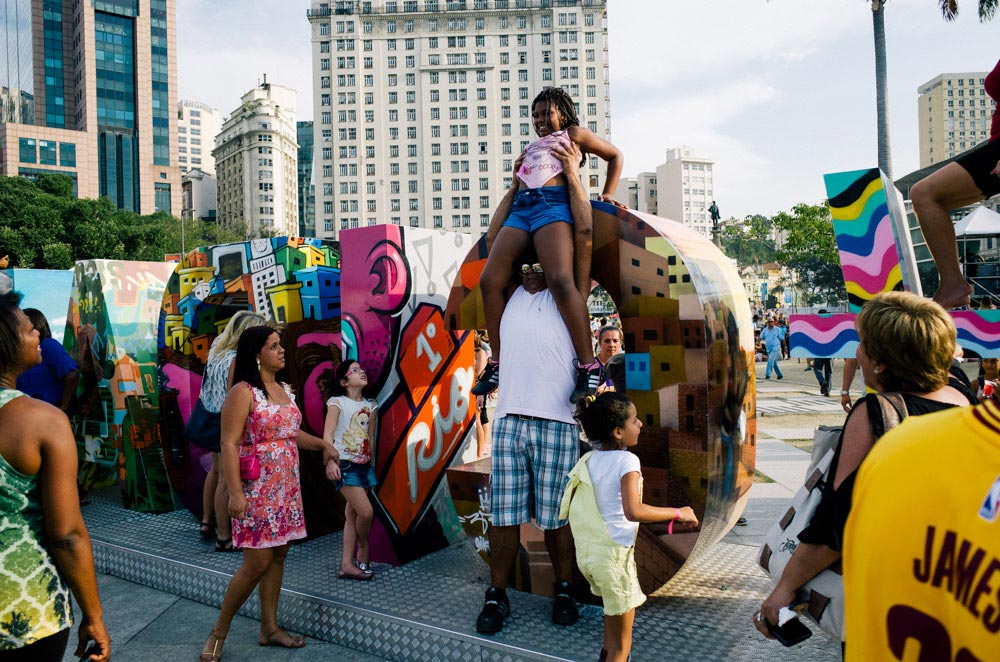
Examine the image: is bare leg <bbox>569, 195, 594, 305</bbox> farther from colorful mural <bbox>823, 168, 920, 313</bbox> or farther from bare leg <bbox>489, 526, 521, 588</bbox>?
bare leg <bbox>489, 526, 521, 588</bbox>

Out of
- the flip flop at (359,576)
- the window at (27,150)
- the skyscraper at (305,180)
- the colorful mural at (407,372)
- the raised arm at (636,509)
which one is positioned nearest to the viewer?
the raised arm at (636,509)

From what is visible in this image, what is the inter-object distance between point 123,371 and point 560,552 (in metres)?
5.31

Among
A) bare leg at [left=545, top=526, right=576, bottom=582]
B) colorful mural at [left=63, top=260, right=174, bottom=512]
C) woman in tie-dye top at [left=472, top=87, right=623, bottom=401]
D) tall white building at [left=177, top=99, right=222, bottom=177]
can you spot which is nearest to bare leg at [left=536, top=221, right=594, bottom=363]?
woman in tie-dye top at [left=472, top=87, right=623, bottom=401]

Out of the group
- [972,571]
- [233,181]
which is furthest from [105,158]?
[972,571]

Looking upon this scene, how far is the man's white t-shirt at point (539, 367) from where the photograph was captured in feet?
12.9

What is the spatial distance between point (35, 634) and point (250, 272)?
15.2 feet

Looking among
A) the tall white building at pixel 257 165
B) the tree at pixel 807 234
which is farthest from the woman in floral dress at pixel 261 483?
the tall white building at pixel 257 165

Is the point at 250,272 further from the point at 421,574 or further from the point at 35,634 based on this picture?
the point at 35,634

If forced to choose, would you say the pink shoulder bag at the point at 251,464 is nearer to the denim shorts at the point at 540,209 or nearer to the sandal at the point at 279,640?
the sandal at the point at 279,640

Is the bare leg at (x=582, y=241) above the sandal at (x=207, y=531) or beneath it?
above

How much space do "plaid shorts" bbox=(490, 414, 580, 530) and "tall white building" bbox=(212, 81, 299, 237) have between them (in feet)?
376

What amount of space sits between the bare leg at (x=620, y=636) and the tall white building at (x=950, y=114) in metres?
129

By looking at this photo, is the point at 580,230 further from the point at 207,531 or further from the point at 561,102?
the point at 207,531

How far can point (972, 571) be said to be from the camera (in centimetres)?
95
